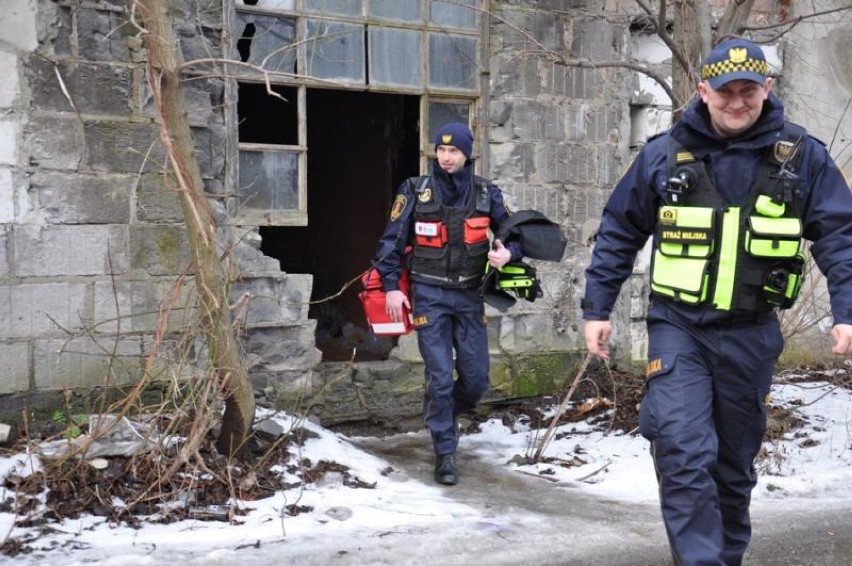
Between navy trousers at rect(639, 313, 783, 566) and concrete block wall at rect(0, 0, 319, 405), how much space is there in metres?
2.50

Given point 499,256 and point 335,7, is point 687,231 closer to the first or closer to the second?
point 499,256

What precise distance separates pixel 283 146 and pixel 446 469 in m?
2.23

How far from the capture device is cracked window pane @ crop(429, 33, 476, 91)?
6387 millimetres

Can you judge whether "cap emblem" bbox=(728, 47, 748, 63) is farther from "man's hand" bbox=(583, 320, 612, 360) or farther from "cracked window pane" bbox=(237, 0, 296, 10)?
"cracked window pane" bbox=(237, 0, 296, 10)

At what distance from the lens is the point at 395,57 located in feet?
20.5

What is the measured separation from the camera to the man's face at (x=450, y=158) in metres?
5.17

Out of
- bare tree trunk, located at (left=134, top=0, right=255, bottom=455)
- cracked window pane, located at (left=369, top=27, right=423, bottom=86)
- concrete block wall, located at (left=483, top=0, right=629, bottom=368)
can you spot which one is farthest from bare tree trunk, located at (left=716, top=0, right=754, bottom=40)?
bare tree trunk, located at (left=134, top=0, right=255, bottom=455)

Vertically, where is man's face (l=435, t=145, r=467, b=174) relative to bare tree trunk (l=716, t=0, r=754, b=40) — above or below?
below

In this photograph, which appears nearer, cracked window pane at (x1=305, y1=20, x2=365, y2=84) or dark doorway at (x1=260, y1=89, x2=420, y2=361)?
cracked window pane at (x1=305, y1=20, x2=365, y2=84)

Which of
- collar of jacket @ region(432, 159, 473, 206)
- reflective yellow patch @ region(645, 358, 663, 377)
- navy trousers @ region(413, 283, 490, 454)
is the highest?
collar of jacket @ region(432, 159, 473, 206)

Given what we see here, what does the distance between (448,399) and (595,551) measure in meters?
1.41

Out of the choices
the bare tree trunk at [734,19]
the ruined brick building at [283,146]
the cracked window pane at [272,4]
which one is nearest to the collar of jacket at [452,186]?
the ruined brick building at [283,146]

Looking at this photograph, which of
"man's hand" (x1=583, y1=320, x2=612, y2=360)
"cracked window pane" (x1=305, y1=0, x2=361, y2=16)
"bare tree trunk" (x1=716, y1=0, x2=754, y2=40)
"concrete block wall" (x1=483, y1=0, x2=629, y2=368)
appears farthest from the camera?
"concrete block wall" (x1=483, y1=0, x2=629, y2=368)

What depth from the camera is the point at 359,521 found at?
434cm
